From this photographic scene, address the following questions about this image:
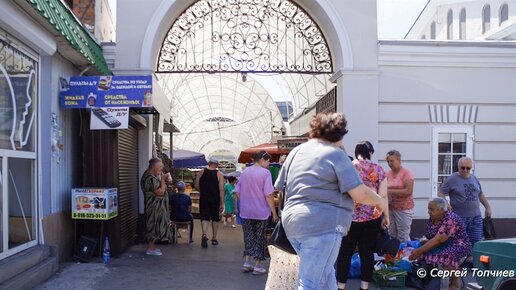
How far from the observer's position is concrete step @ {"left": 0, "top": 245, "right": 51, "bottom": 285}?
526 centimetres

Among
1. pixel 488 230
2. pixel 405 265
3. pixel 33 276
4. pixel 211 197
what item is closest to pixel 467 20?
pixel 488 230

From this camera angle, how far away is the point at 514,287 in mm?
3963

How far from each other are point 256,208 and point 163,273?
152 centimetres

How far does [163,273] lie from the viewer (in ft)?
23.0

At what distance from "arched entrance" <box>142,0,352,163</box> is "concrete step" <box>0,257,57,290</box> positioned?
Result: 3.97 meters

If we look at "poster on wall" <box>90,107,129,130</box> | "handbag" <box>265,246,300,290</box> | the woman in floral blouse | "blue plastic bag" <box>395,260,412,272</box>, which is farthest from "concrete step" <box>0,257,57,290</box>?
"blue plastic bag" <box>395,260,412,272</box>

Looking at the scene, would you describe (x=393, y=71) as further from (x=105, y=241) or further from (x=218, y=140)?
(x=218, y=140)

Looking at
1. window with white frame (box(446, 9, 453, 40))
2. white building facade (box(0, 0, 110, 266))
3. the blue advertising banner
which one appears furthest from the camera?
window with white frame (box(446, 9, 453, 40))

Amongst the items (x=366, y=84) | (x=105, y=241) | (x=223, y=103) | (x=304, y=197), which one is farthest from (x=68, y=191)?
(x=223, y=103)

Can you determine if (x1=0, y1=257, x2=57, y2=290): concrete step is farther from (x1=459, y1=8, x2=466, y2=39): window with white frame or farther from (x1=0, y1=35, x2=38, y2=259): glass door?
(x1=459, y1=8, x2=466, y2=39): window with white frame

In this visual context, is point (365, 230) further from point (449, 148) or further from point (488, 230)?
point (449, 148)

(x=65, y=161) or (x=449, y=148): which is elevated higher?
(x=449, y=148)

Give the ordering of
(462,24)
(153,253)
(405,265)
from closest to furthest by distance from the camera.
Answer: (405,265)
(153,253)
(462,24)

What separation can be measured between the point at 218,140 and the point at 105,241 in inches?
1483
